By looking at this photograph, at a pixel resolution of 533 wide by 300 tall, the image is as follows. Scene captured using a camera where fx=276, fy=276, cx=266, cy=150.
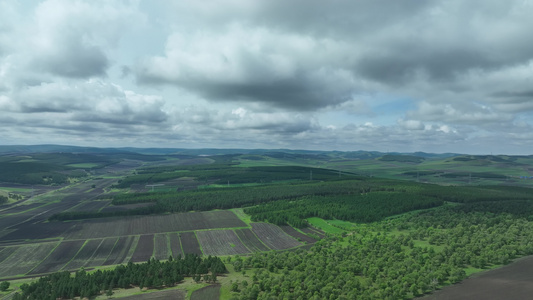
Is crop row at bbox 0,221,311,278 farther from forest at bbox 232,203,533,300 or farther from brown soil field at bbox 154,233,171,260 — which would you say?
forest at bbox 232,203,533,300

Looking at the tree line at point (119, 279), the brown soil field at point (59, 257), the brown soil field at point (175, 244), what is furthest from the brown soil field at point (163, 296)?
the brown soil field at point (59, 257)

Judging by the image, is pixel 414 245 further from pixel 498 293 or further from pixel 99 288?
pixel 99 288

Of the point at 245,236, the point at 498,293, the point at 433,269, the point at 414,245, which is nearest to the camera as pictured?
the point at 498,293

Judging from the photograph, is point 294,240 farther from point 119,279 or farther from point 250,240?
point 119,279

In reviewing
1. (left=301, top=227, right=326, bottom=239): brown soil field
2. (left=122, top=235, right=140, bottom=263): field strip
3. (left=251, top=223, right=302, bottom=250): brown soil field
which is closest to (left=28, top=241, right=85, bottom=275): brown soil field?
(left=122, top=235, right=140, bottom=263): field strip

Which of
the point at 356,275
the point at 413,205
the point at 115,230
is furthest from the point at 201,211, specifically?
the point at 413,205

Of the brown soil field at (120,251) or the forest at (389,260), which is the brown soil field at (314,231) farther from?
the brown soil field at (120,251)
